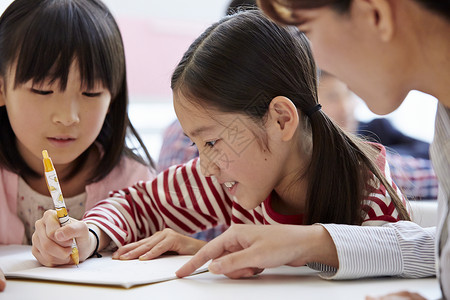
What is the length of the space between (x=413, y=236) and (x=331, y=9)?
34cm

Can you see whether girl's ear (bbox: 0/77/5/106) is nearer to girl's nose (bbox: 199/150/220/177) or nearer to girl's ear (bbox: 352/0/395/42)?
girl's nose (bbox: 199/150/220/177)

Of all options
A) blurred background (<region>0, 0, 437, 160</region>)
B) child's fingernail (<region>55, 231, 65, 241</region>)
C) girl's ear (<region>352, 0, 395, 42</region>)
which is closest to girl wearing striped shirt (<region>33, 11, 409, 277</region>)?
child's fingernail (<region>55, 231, 65, 241</region>)

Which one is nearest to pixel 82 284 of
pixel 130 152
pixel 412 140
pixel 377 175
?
pixel 377 175

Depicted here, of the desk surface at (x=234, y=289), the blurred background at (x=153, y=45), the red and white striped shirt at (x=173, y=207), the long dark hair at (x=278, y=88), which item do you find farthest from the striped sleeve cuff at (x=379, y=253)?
the blurred background at (x=153, y=45)

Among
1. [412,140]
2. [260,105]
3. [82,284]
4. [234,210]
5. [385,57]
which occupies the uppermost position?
[385,57]

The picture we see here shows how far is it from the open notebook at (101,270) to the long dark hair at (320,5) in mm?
340

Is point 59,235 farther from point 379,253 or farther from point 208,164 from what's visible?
point 379,253

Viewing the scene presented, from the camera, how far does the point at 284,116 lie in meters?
0.89

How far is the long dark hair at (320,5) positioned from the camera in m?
0.58

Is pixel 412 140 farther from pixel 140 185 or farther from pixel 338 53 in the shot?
pixel 338 53

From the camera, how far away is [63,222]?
2.90 ft

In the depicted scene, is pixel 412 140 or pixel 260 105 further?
pixel 412 140

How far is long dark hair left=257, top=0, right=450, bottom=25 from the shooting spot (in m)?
0.58

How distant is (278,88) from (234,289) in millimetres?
319
